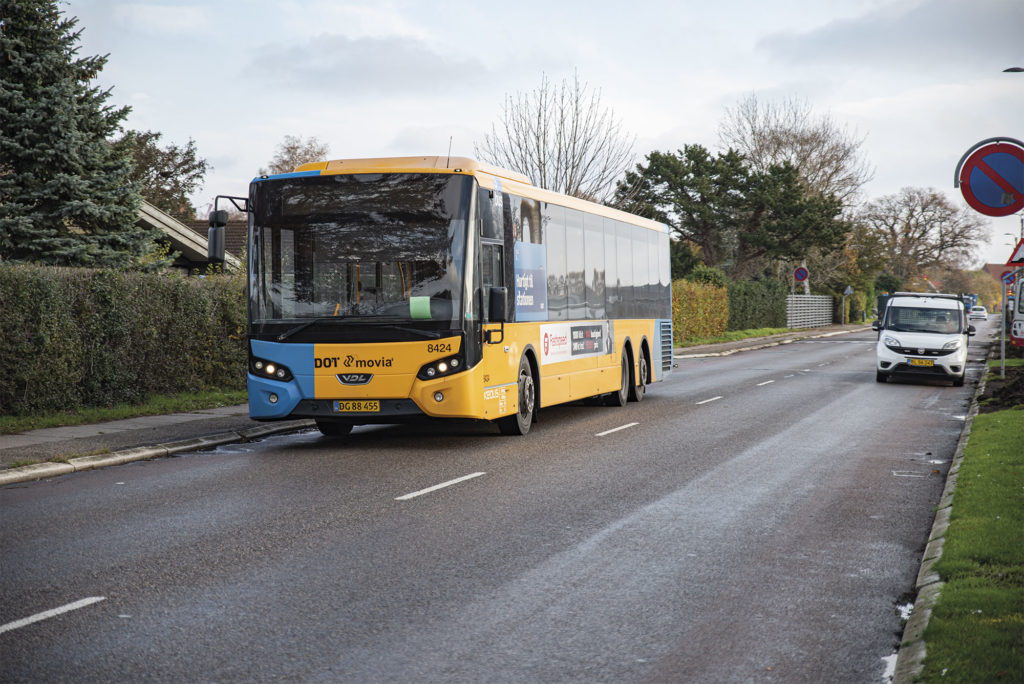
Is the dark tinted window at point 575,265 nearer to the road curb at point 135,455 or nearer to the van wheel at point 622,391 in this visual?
the van wheel at point 622,391

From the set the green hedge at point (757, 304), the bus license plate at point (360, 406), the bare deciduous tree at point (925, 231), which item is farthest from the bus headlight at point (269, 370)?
the bare deciduous tree at point (925, 231)

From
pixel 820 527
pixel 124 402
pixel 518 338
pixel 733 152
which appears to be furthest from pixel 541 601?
pixel 733 152

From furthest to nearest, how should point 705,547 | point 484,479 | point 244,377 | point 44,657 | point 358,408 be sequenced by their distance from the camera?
point 244,377, point 358,408, point 484,479, point 705,547, point 44,657

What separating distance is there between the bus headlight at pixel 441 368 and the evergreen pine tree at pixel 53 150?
35.9 ft

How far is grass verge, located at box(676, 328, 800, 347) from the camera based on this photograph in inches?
1767

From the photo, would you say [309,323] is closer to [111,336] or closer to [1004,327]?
[111,336]

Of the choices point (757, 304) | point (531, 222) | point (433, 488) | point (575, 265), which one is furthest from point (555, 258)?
point (757, 304)

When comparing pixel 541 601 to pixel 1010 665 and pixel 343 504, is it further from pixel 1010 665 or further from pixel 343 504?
pixel 343 504

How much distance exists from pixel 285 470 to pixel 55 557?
4.14 metres

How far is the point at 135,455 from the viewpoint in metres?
12.0

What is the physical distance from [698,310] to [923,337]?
23618mm

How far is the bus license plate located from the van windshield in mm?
16163

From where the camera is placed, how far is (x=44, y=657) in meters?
4.92

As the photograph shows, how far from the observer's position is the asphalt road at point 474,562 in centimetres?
504
